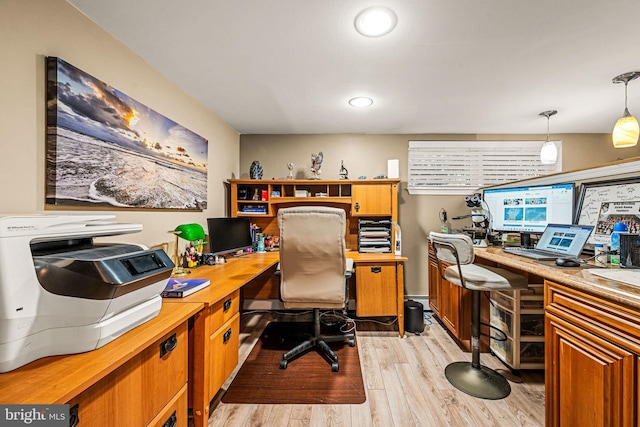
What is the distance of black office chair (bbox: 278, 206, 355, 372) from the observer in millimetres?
1868

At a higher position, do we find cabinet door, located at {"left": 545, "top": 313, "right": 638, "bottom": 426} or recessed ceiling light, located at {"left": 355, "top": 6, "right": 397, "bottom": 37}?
recessed ceiling light, located at {"left": 355, "top": 6, "right": 397, "bottom": 37}

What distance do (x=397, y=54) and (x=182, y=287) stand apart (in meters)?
2.01

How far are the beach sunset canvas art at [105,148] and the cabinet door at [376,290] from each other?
1870 mm

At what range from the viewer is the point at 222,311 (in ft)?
5.24

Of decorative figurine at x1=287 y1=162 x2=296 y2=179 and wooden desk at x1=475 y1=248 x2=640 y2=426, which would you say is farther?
decorative figurine at x1=287 y1=162 x2=296 y2=179

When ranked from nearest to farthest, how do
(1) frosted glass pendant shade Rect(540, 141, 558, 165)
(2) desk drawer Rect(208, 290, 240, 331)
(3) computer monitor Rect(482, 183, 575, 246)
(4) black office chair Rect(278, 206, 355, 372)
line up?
(2) desk drawer Rect(208, 290, 240, 331), (4) black office chair Rect(278, 206, 355, 372), (3) computer monitor Rect(482, 183, 575, 246), (1) frosted glass pendant shade Rect(540, 141, 558, 165)

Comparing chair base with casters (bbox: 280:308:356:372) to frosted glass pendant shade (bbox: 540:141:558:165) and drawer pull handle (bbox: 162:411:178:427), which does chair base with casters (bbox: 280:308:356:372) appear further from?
frosted glass pendant shade (bbox: 540:141:558:165)

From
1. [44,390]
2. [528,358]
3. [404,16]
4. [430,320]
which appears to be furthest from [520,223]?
[44,390]

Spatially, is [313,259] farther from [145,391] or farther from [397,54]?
[397,54]

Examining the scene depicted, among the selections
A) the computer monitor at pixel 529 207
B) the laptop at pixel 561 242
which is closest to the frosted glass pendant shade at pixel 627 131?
the computer monitor at pixel 529 207

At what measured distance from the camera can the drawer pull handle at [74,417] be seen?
2.22ft

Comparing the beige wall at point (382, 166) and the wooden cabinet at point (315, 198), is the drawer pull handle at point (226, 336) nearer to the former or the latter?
the wooden cabinet at point (315, 198)

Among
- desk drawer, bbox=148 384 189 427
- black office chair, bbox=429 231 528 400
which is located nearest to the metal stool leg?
black office chair, bbox=429 231 528 400

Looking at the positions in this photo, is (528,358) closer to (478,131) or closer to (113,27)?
(478,131)
